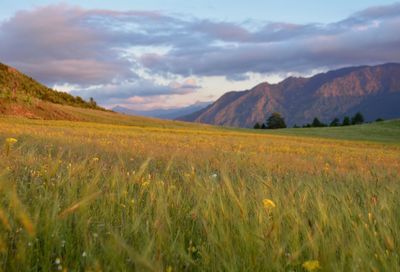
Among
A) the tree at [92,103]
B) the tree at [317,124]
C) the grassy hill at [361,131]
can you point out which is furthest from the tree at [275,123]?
the tree at [92,103]

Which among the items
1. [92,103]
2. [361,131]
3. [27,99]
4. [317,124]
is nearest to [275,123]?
[317,124]

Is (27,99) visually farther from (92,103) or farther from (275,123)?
(275,123)

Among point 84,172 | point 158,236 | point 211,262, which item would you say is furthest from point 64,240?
point 84,172

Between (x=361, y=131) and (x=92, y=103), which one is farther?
(x=92, y=103)

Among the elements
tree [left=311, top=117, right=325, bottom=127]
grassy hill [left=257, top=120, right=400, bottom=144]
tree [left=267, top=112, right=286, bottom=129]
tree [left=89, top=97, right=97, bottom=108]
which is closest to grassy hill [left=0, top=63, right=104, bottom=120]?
tree [left=89, top=97, right=97, bottom=108]

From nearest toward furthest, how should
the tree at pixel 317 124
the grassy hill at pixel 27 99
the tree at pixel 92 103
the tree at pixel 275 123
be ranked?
the grassy hill at pixel 27 99 < the tree at pixel 92 103 < the tree at pixel 317 124 < the tree at pixel 275 123

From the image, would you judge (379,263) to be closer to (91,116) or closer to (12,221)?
(12,221)

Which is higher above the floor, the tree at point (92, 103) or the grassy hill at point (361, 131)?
the tree at point (92, 103)

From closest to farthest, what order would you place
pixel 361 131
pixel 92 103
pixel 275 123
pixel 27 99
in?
pixel 27 99, pixel 361 131, pixel 92 103, pixel 275 123

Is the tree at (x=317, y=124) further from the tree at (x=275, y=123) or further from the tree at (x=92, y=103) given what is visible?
the tree at (x=92, y=103)

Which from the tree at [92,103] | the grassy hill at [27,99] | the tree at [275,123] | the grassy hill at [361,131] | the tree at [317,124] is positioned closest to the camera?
the grassy hill at [27,99]

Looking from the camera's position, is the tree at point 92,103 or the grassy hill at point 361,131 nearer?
the grassy hill at point 361,131

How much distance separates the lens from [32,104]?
55.4 m

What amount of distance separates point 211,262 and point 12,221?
125cm
